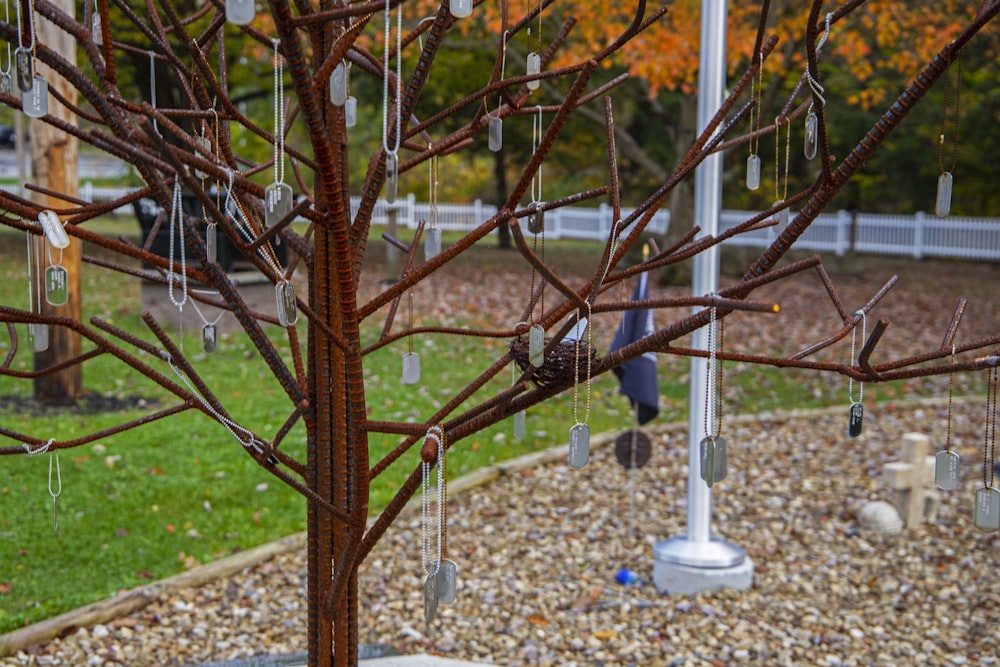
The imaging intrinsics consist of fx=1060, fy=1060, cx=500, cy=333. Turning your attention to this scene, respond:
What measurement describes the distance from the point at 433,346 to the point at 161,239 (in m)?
2.82

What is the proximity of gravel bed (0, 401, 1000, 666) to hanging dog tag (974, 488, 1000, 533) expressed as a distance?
205cm

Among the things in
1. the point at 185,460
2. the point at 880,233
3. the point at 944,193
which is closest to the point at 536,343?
the point at 944,193

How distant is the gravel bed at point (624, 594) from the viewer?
412 centimetres

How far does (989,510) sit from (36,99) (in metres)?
1.96

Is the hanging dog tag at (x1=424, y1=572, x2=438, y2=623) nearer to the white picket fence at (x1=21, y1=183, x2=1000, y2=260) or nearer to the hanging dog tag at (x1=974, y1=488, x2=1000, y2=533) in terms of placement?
the hanging dog tag at (x1=974, y1=488, x2=1000, y2=533)

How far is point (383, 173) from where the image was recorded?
2.02m

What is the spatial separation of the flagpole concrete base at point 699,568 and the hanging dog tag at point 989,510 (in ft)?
8.37

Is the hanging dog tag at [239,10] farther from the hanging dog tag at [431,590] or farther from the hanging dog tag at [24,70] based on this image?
the hanging dog tag at [431,590]

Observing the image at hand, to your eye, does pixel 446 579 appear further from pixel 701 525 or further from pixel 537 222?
pixel 701 525

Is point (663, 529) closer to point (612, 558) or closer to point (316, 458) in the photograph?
point (612, 558)

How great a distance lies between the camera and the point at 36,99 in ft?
5.76

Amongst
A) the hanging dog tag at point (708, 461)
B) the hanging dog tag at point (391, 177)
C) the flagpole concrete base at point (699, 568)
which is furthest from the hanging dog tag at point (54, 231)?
the flagpole concrete base at point (699, 568)

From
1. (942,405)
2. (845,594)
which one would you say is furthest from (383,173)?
(942,405)

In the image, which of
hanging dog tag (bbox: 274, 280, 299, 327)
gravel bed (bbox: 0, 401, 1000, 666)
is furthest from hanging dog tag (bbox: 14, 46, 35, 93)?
gravel bed (bbox: 0, 401, 1000, 666)
